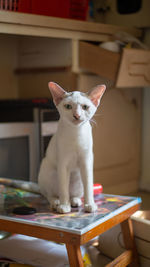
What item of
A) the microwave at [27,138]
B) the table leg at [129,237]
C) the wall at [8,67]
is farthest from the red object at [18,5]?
the table leg at [129,237]

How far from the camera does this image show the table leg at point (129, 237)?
3.65 ft

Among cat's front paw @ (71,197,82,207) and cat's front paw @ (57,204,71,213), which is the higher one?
cat's front paw @ (57,204,71,213)

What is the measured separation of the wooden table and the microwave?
348 mm

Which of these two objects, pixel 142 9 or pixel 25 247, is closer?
pixel 25 247

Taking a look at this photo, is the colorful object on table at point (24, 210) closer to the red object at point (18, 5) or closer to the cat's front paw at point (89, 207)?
the cat's front paw at point (89, 207)

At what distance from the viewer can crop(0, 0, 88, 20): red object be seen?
4.65 feet

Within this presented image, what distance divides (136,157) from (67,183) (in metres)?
0.97

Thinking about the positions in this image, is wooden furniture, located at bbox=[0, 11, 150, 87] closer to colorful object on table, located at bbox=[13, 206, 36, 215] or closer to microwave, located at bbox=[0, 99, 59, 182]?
microwave, located at bbox=[0, 99, 59, 182]

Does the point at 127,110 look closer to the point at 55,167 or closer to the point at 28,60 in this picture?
the point at 28,60

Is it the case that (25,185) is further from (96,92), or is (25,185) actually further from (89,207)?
(96,92)

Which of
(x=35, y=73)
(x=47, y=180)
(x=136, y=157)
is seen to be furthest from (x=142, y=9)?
(x=47, y=180)

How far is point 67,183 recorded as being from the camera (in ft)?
3.29

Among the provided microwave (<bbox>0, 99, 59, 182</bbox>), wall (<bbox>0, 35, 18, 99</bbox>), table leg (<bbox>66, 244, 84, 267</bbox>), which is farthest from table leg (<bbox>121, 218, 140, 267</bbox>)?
wall (<bbox>0, 35, 18, 99</bbox>)

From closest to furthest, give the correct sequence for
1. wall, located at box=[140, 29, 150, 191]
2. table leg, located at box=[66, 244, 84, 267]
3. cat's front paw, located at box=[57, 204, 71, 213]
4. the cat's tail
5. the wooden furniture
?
table leg, located at box=[66, 244, 84, 267]
cat's front paw, located at box=[57, 204, 71, 213]
the cat's tail
the wooden furniture
wall, located at box=[140, 29, 150, 191]
